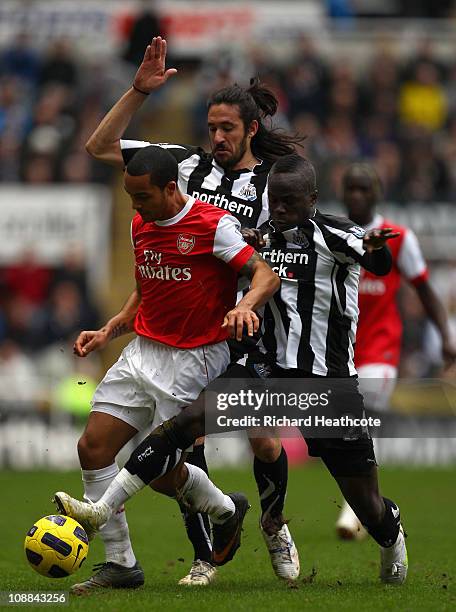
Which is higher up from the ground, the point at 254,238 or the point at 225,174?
the point at 225,174

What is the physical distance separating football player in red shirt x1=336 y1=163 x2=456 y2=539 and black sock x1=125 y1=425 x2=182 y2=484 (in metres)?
3.30

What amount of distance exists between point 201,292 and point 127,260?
1287 cm

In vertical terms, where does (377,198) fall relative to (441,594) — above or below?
above

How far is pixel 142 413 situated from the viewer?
23.7ft

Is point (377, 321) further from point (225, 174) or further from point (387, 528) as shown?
point (387, 528)

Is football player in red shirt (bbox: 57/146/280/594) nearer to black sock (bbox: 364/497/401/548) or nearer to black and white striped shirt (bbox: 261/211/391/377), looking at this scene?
black and white striped shirt (bbox: 261/211/391/377)

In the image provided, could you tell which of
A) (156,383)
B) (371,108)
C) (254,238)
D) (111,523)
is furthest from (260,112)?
(371,108)

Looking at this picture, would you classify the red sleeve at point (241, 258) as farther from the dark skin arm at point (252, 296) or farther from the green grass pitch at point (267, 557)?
the green grass pitch at point (267, 557)

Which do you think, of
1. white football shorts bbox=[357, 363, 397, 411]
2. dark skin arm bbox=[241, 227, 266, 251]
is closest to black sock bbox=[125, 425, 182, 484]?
dark skin arm bbox=[241, 227, 266, 251]

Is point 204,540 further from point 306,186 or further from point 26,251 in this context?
point 26,251

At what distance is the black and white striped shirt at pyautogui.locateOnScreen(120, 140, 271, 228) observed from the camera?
7613mm

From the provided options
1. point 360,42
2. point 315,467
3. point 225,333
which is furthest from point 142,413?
point 360,42

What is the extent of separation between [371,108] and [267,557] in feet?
41.9

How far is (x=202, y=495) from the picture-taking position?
7.25m
